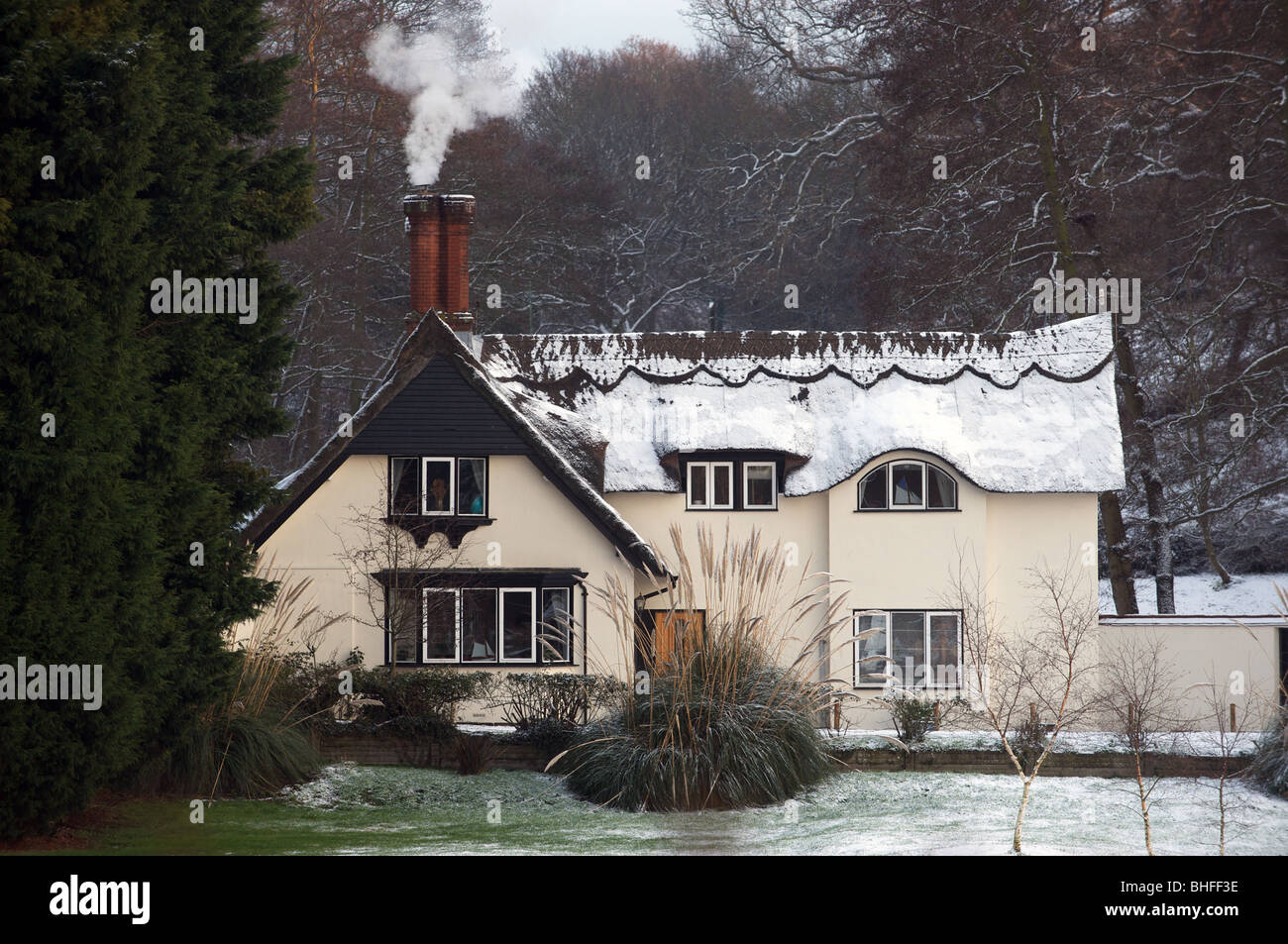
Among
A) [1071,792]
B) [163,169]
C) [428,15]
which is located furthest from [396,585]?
[428,15]

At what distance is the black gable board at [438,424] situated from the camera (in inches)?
789

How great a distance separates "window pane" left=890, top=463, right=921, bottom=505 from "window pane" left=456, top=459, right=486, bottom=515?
22.7 ft

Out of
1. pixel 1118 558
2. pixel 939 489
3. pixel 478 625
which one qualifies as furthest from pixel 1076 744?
pixel 1118 558

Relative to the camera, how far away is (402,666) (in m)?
19.4

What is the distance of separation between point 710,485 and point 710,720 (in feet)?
32.9

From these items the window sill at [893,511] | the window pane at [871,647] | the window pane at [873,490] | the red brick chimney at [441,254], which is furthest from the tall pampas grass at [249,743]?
the window pane at [873,490]

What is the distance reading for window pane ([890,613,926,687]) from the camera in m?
22.7

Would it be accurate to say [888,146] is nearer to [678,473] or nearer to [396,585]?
[678,473]

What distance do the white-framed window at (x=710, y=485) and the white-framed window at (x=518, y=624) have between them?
4180mm

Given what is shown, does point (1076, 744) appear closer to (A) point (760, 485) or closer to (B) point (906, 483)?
(B) point (906, 483)

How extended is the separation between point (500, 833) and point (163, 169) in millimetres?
6550

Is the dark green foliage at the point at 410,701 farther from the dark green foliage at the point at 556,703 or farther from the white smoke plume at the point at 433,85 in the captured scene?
the white smoke plume at the point at 433,85

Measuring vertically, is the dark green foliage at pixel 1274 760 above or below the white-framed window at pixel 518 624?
below

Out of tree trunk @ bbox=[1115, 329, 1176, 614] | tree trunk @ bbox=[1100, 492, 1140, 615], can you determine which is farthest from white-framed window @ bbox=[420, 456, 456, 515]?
tree trunk @ bbox=[1115, 329, 1176, 614]
